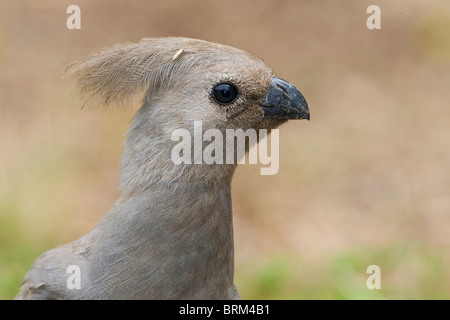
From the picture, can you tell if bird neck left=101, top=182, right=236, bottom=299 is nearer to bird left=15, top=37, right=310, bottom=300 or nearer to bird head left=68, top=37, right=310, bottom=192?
bird left=15, top=37, right=310, bottom=300

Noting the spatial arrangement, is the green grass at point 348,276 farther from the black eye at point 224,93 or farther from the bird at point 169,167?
the black eye at point 224,93

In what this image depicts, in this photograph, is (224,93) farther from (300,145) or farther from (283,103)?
(300,145)

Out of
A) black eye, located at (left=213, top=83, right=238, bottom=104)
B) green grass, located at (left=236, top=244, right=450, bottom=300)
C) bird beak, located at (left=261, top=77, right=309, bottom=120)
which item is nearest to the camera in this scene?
black eye, located at (left=213, top=83, right=238, bottom=104)

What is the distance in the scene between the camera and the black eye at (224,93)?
11.3ft

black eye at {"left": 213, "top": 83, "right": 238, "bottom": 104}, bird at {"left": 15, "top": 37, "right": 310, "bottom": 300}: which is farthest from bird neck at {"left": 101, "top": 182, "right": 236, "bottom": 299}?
black eye at {"left": 213, "top": 83, "right": 238, "bottom": 104}

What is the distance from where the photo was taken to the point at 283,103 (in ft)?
11.6

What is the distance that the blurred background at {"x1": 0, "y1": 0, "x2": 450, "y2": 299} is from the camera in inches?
236

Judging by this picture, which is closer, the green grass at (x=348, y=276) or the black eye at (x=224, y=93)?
the black eye at (x=224, y=93)

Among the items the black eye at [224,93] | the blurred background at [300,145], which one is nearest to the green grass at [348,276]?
the blurred background at [300,145]

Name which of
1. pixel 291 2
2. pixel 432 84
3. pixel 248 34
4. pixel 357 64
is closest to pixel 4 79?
pixel 248 34

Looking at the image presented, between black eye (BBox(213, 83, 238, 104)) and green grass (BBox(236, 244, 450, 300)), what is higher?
black eye (BBox(213, 83, 238, 104))

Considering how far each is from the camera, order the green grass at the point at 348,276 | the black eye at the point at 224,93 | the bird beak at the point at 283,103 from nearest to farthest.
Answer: the black eye at the point at 224,93, the bird beak at the point at 283,103, the green grass at the point at 348,276

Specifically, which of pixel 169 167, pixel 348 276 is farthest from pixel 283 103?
pixel 348 276

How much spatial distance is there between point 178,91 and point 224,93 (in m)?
0.26
